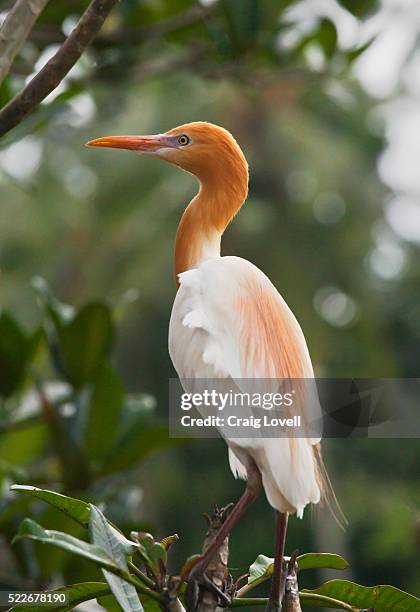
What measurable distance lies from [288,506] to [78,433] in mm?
1389

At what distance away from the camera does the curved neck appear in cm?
162

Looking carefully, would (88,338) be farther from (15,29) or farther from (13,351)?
(15,29)

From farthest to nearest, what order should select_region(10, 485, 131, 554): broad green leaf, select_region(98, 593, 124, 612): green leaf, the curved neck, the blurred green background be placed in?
the blurred green background → the curved neck → select_region(98, 593, 124, 612): green leaf → select_region(10, 485, 131, 554): broad green leaf

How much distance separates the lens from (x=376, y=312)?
11492 millimetres

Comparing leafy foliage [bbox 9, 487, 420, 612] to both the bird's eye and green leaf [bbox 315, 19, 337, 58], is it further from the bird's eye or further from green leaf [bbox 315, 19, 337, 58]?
green leaf [bbox 315, 19, 337, 58]

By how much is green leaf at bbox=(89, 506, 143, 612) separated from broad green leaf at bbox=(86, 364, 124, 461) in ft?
4.43

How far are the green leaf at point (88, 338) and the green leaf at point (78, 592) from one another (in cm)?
127

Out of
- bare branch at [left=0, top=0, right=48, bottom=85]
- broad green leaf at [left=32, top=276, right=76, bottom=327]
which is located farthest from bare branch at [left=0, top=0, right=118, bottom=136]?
broad green leaf at [left=32, top=276, right=76, bottom=327]

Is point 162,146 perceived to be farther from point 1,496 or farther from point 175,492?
point 175,492

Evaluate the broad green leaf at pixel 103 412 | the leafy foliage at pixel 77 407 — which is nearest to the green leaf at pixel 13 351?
the leafy foliage at pixel 77 407

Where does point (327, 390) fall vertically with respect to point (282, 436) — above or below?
below

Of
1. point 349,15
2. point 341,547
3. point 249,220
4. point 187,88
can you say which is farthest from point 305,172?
point 349,15

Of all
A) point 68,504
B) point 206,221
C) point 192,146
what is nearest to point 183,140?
point 192,146

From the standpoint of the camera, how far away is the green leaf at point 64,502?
1.28 m
